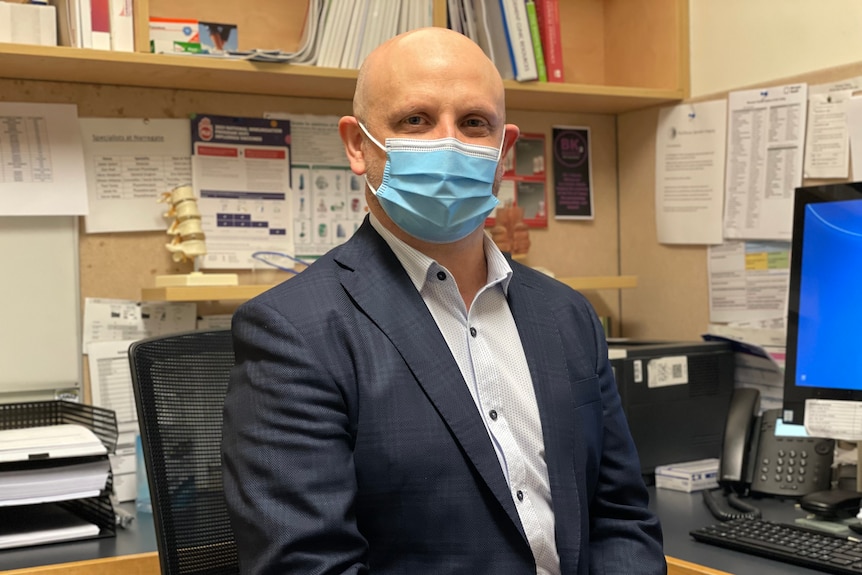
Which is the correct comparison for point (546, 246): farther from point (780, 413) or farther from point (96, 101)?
point (96, 101)

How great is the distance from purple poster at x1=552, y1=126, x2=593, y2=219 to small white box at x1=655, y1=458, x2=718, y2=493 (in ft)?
2.49

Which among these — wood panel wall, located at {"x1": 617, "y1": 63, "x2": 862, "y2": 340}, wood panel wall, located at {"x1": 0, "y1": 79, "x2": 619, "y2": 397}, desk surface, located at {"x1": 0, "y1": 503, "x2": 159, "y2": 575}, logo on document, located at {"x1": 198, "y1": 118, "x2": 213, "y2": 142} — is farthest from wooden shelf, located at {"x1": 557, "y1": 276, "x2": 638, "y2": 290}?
desk surface, located at {"x1": 0, "y1": 503, "x2": 159, "y2": 575}

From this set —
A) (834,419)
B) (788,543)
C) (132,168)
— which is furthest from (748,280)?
(132,168)

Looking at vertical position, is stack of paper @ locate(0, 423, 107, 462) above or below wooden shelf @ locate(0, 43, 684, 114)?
below

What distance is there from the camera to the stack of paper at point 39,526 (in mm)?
1643

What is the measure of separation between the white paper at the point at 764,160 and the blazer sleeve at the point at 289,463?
1291 mm

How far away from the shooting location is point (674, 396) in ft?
6.90

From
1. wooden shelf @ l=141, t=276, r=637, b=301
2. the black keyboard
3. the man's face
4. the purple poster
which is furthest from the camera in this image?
the purple poster

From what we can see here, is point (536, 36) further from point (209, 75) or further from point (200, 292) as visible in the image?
point (200, 292)

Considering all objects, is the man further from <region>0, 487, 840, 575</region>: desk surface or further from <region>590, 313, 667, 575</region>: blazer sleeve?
<region>0, 487, 840, 575</region>: desk surface

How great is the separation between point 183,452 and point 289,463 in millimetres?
314

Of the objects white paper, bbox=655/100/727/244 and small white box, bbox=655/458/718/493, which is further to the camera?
white paper, bbox=655/100/727/244

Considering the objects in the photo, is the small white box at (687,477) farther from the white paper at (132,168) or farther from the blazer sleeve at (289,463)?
the white paper at (132,168)

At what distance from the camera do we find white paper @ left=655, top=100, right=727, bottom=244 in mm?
2281
